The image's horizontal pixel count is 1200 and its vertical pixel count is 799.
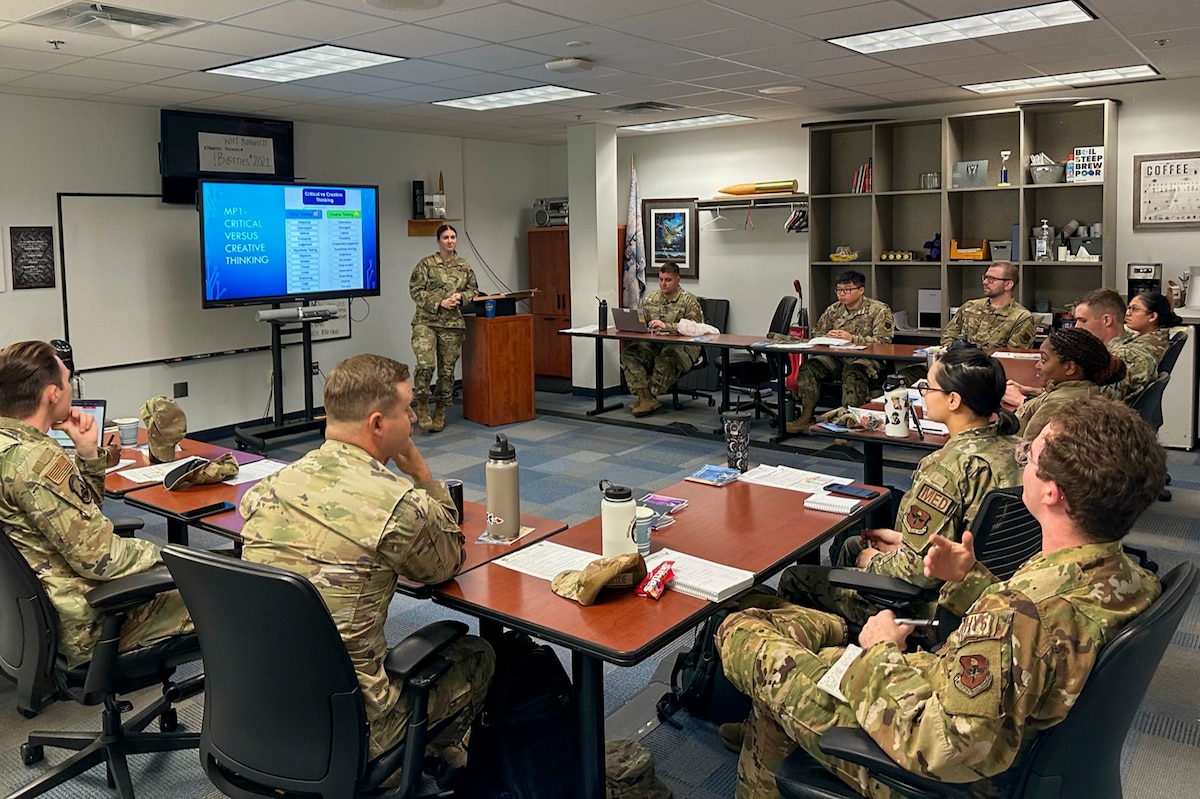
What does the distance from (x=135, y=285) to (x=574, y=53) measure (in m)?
3.81

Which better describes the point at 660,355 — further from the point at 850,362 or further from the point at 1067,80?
the point at 1067,80

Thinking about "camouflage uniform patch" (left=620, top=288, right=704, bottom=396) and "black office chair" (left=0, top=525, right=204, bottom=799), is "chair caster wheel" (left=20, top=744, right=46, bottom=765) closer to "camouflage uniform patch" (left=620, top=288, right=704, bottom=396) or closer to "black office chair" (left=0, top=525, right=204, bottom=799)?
"black office chair" (left=0, top=525, right=204, bottom=799)

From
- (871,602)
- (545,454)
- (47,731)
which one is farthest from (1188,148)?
(47,731)

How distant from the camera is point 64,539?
2.40 metres

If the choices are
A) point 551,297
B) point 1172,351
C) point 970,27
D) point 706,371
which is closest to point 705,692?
point 1172,351

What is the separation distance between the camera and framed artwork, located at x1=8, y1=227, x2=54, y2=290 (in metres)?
6.29

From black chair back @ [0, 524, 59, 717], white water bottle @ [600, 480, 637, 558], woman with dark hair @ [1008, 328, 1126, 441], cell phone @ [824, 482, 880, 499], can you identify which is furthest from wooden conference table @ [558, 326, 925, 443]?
black chair back @ [0, 524, 59, 717]

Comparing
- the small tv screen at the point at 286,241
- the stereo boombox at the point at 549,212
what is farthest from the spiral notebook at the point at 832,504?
the stereo boombox at the point at 549,212

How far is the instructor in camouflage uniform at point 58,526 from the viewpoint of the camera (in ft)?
7.78

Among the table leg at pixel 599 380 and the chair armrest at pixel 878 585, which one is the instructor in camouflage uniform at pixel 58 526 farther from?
the table leg at pixel 599 380

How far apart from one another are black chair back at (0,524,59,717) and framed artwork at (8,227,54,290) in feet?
15.4

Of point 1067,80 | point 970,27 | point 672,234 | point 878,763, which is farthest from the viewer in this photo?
point 672,234

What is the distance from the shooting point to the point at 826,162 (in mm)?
8398

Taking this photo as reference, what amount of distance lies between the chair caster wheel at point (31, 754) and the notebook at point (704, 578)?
1.98 meters
